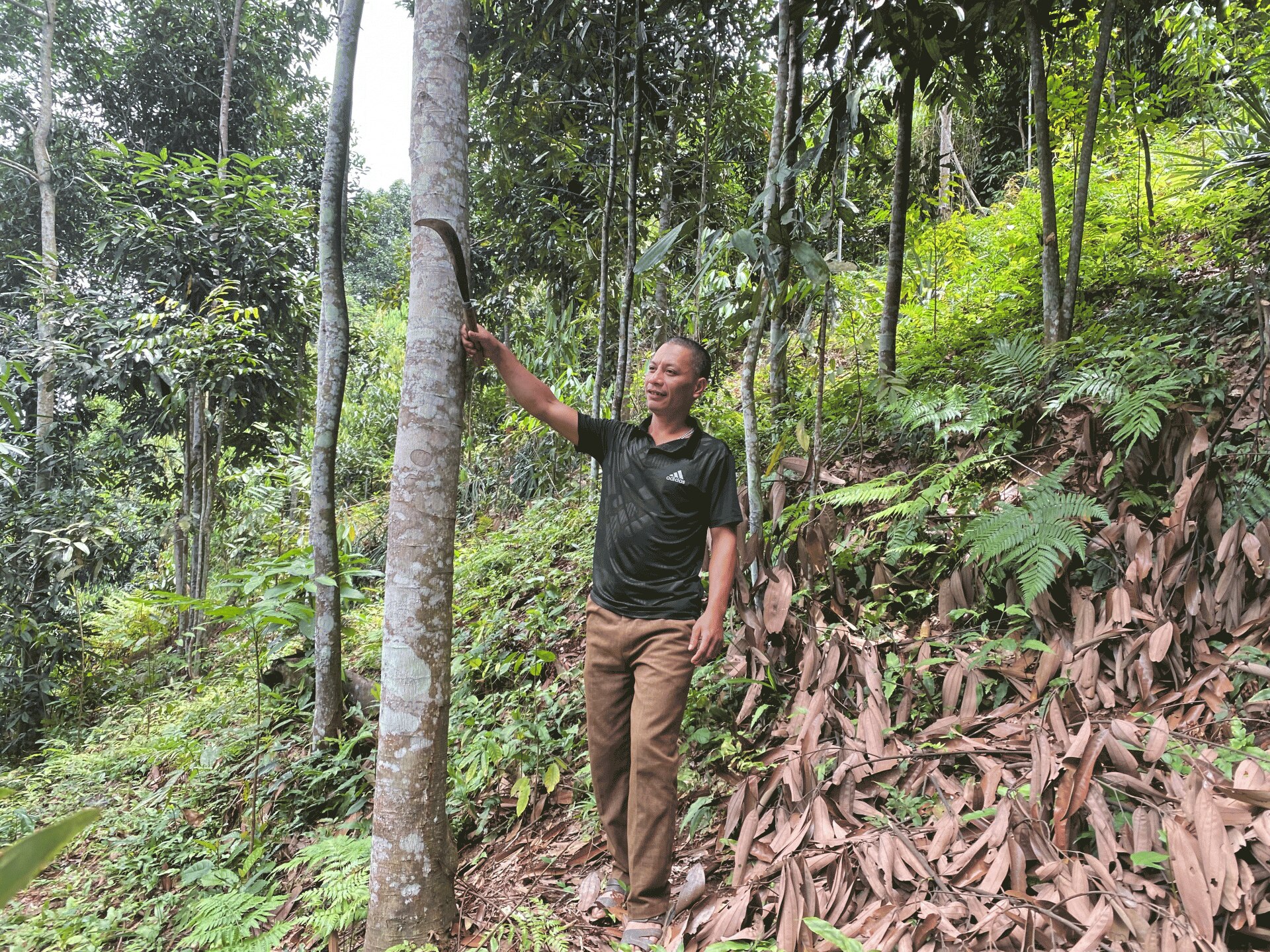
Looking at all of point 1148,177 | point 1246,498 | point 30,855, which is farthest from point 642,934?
point 1148,177

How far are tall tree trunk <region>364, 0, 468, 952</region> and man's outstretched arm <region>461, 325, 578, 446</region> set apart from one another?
0.07 metres

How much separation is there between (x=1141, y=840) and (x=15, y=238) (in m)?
12.7

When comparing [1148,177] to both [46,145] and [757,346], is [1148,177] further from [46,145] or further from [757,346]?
[46,145]

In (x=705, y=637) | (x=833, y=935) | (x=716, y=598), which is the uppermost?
(x=716, y=598)

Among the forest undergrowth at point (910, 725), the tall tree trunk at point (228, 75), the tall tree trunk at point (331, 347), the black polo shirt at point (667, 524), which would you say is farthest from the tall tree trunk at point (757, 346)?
the tall tree trunk at point (228, 75)

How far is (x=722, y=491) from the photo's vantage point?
8.09ft

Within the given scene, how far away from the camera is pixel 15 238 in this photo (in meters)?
9.21

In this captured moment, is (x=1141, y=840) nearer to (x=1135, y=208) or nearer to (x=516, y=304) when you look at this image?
(x=1135, y=208)

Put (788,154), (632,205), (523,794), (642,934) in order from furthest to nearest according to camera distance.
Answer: (632,205), (788,154), (523,794), (642,934)

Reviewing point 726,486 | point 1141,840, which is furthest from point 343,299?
point 1141,840

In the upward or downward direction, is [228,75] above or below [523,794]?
above

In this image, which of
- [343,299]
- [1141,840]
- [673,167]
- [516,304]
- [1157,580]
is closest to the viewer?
[1141,840]

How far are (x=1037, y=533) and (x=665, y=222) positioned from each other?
4506 mm

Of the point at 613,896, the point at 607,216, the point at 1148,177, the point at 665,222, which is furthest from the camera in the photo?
the point at 665,222
